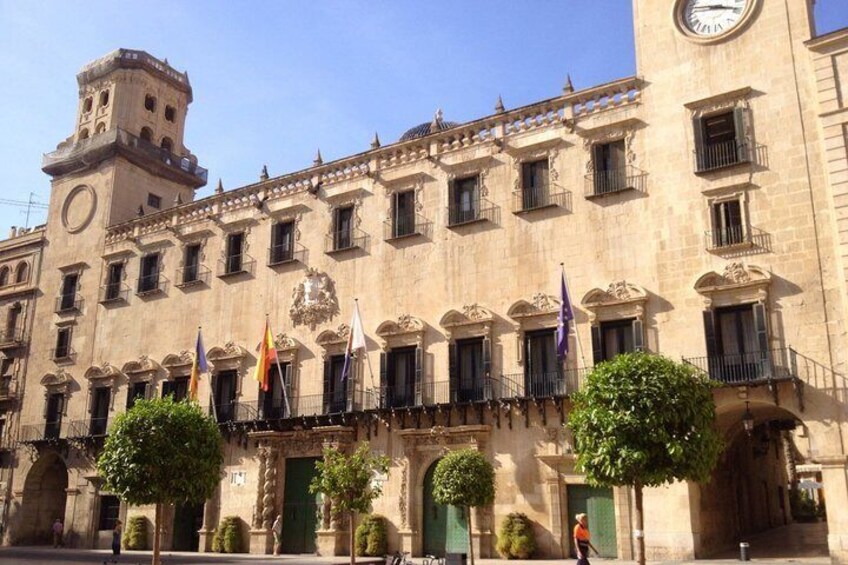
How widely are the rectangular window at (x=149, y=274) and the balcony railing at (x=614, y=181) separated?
2167 centimetres

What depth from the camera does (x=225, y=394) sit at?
35.2m

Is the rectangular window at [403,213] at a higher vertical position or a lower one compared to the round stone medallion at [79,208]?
lower

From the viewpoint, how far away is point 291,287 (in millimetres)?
34312

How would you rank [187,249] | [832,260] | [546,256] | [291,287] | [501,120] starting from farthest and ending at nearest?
[187,249] < [291,287] < [501,120] < [546,256] < [832,260]

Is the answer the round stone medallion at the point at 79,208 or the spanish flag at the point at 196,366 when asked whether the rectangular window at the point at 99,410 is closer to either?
the spanish flag at the point at 196,366

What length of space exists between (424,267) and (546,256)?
4.97m

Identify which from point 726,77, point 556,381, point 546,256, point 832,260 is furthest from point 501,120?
point 832,260

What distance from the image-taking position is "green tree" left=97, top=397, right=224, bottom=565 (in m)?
19.9

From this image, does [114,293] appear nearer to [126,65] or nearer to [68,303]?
[68,303]

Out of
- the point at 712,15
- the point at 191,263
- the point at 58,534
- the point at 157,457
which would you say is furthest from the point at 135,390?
the point at 712,15

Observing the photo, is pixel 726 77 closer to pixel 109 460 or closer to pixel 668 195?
pixel 668 195

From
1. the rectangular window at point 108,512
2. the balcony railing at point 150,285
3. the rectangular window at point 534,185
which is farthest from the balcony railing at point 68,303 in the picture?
the rectangular window at point 534,185

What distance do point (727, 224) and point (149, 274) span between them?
26.8 meters

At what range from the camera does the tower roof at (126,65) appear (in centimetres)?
4528
